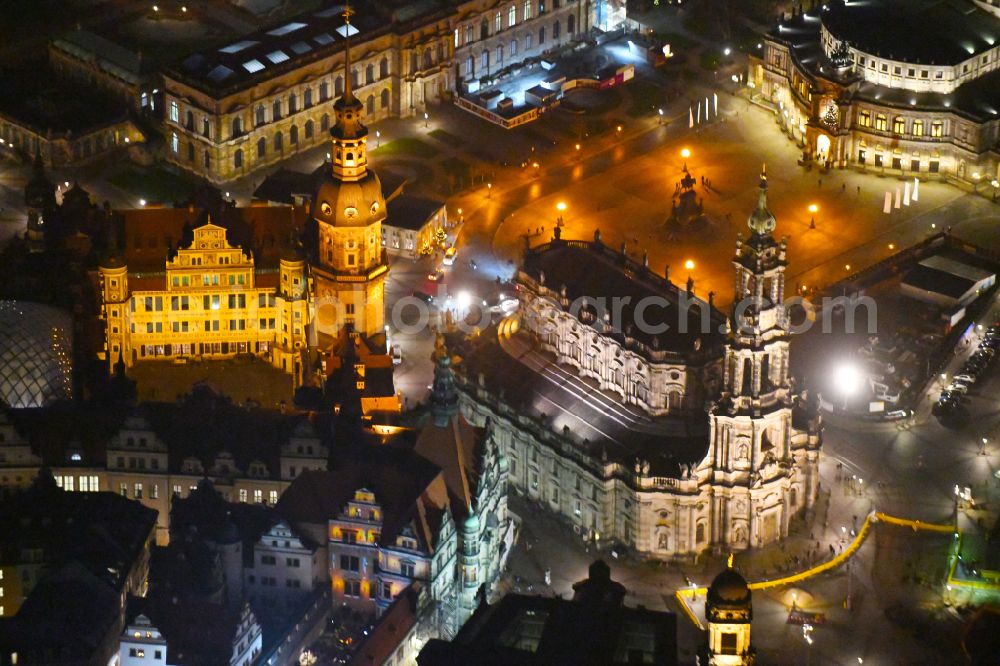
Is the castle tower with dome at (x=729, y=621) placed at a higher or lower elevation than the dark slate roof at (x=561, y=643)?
higher

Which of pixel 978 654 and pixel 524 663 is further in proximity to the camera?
pixel 524 663

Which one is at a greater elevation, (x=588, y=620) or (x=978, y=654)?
(x=978, y=654)

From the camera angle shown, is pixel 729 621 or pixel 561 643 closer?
pixel 729 621

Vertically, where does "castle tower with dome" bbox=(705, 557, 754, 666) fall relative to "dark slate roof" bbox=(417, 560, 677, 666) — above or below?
above

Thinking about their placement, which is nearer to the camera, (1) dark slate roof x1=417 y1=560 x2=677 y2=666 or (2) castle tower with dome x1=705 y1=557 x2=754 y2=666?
(2) castle tower with dome x1=705 y1=557 x2=754 y2=666

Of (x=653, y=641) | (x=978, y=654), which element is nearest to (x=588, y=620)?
(x=653, y=641)

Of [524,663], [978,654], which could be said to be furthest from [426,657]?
[978,654]

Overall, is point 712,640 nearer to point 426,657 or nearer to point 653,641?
point 653,641

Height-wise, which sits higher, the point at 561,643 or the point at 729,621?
the point at 729,621

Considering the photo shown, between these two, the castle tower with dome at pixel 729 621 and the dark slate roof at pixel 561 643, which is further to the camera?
the dark slate roof at pixel 561 643
